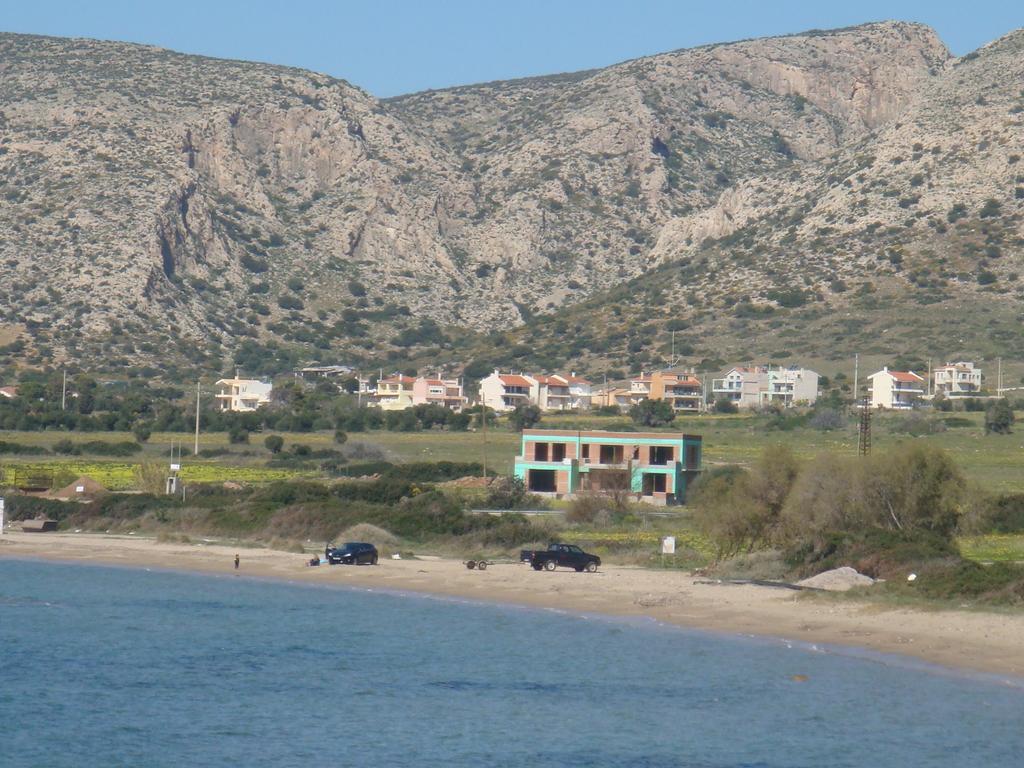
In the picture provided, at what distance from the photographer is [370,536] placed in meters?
66.3

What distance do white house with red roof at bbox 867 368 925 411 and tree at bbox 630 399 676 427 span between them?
15813mm

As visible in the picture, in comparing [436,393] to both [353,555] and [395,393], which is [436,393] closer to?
[395,393]

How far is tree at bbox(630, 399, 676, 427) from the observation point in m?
120

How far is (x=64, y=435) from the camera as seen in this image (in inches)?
Result: 4619

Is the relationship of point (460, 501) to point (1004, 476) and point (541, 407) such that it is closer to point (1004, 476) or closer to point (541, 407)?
point (1004, 476)

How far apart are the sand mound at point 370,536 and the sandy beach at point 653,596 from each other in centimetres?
338

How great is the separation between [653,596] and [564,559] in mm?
7684

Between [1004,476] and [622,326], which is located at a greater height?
[622,326]

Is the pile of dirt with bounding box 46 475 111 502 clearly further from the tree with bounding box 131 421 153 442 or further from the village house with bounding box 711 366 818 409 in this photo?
the village house with bounding box 711 366 818 409

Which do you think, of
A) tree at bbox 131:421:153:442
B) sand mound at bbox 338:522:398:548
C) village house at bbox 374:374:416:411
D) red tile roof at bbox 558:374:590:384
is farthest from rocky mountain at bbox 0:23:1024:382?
sand mound at bbox 338:522:398:548

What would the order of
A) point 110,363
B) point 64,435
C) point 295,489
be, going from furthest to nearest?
point 110,363 → point 64,435 → point 295,489

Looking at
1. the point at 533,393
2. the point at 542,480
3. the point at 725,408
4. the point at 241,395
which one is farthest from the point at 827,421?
the point at 241,395

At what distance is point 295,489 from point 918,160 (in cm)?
9446

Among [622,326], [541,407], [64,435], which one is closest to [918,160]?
[622,326]
